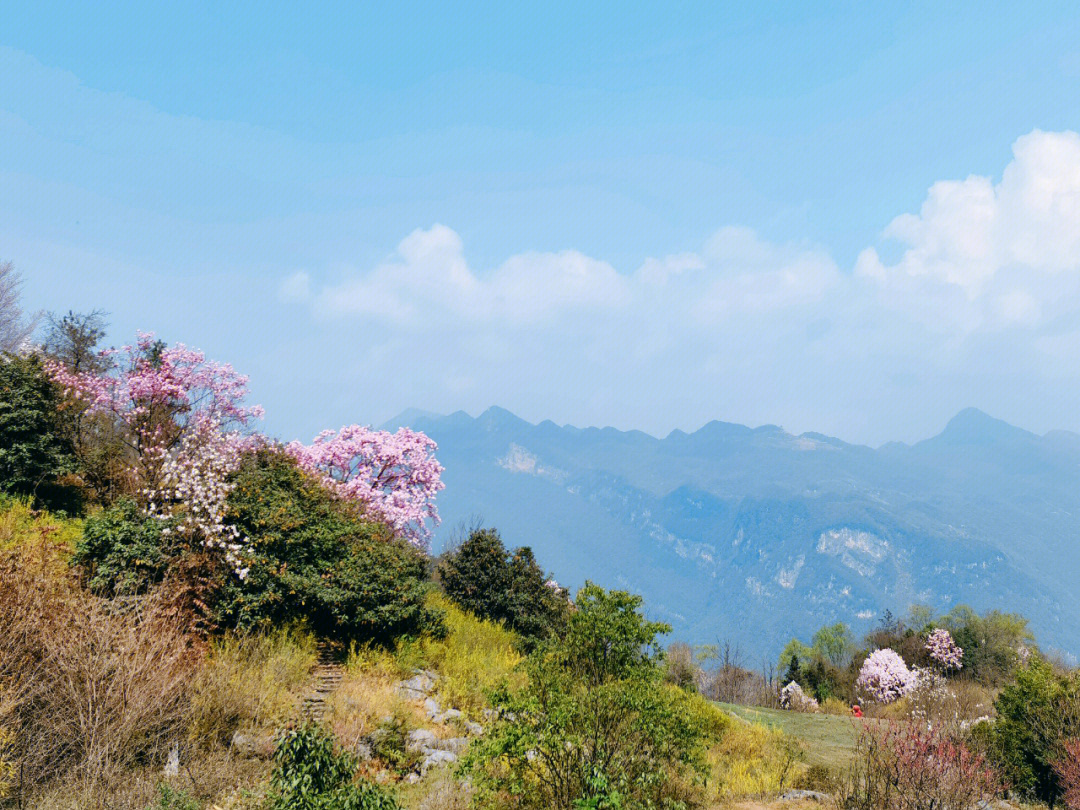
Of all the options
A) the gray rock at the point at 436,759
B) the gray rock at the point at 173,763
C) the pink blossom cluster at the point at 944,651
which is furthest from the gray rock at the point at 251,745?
the pink blossom cluster at the point at 944,651

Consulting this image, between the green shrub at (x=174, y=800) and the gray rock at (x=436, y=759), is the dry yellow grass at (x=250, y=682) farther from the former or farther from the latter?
the gray rock at (x=436, y=759)

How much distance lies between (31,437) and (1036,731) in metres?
28.2

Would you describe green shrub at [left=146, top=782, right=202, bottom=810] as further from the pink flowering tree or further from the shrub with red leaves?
the shrub with red leaves

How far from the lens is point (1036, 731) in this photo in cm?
1584

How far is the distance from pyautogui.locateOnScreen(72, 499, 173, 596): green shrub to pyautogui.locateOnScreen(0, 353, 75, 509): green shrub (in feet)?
18.5

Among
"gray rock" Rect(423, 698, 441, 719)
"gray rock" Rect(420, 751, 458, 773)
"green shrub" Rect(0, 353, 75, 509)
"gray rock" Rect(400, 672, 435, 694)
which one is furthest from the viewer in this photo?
"green shrub" Rect(0, 353, 75, 509)

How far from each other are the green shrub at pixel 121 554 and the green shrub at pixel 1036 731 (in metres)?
20.6

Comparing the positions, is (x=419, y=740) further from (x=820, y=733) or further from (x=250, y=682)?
(x=820, y=733)

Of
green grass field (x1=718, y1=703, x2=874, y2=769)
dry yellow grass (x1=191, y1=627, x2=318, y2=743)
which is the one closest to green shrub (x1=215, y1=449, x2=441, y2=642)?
dry yellow grass (x1=191, y1=627, x2=318, y2=743)

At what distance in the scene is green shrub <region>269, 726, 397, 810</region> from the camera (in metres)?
7.88

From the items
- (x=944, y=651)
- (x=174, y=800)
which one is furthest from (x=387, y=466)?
(x=944, y=651)

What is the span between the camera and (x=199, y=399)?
81.9 feet

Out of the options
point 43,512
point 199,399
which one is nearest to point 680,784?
point 43,512

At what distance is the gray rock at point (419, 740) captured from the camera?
12.4 meters
